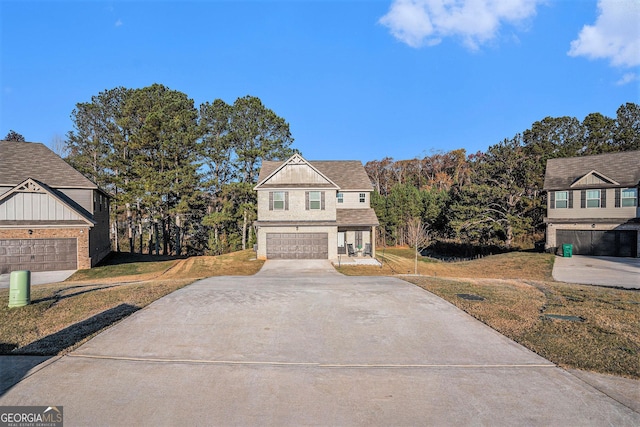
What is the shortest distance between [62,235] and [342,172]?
21.3 metres

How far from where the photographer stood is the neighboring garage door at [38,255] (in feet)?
72.5

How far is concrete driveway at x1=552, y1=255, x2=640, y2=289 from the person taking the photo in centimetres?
1897

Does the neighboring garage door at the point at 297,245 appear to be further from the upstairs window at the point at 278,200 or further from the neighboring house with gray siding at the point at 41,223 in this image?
the neighboring house with gray siding at the point at 41,223

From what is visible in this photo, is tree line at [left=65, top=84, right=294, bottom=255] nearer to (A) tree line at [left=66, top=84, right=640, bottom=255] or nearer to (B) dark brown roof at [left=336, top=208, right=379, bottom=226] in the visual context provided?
(A) tree line at [left=66, top=84, right=640, bottom=255]

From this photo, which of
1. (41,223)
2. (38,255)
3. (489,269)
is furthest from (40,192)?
(489,269)

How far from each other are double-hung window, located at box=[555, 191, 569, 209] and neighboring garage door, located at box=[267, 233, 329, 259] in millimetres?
19788

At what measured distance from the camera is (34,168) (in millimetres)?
25734

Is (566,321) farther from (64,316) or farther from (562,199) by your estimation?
(562,199)

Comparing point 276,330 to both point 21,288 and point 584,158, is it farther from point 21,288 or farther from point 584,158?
point 584,158

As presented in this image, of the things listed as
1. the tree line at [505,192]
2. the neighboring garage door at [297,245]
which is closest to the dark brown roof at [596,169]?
the tree line at [505,192]

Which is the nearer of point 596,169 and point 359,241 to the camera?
point 359,241

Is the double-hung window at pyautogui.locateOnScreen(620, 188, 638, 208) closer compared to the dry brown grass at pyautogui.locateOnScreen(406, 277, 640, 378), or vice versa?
the dry brown grass at pyautogui.locateOnScreen(406, 277, 640, 378)

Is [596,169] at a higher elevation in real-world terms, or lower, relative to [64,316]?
higher

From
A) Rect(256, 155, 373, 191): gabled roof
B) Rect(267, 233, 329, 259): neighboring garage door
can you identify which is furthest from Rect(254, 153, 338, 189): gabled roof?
Rect(267, 233, 329, 259): neighboring garage door
